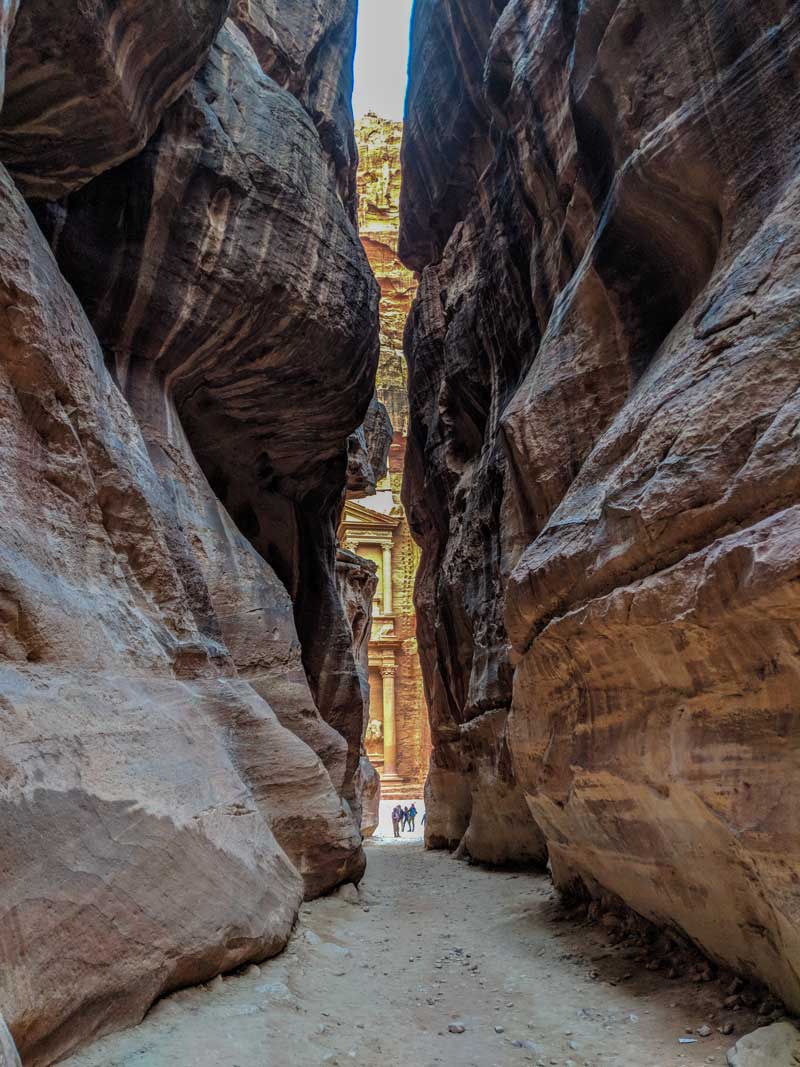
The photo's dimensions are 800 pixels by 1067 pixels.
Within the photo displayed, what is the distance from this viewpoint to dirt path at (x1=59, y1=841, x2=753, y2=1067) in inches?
169

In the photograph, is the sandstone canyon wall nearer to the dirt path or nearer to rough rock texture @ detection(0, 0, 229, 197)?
rough rock texture @ detection(0, 0, 229, 197)

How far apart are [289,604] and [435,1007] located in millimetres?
6135

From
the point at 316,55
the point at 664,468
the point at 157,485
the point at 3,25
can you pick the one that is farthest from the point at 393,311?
the point at 664,468

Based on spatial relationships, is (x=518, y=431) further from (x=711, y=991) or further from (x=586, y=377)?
(x=711, y=991)

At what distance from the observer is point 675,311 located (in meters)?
A: 7.68

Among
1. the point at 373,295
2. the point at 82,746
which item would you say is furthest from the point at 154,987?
the point at 373,295

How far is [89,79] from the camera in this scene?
7180 millimetres

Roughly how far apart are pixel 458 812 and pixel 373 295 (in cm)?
1038

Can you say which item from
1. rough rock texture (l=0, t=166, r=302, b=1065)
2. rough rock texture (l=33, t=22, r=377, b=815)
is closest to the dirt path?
rough rock texture (l=0, t=166, r=302, b=1065)

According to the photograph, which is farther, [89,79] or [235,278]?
[235,278]

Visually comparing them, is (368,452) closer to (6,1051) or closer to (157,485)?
(157,485)

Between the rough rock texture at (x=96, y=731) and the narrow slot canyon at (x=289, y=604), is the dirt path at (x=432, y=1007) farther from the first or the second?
the rough rock texture at (x=96, y=731)

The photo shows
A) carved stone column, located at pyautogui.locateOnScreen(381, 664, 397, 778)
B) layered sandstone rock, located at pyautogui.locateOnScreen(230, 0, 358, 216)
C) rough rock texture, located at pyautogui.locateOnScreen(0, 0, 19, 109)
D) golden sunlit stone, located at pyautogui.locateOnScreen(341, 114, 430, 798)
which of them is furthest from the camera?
golden sunlit stone, located at pyautogui.locateOnScreen(341, 114, 430, 798)

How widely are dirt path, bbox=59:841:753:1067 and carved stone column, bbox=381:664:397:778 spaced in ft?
96.0
